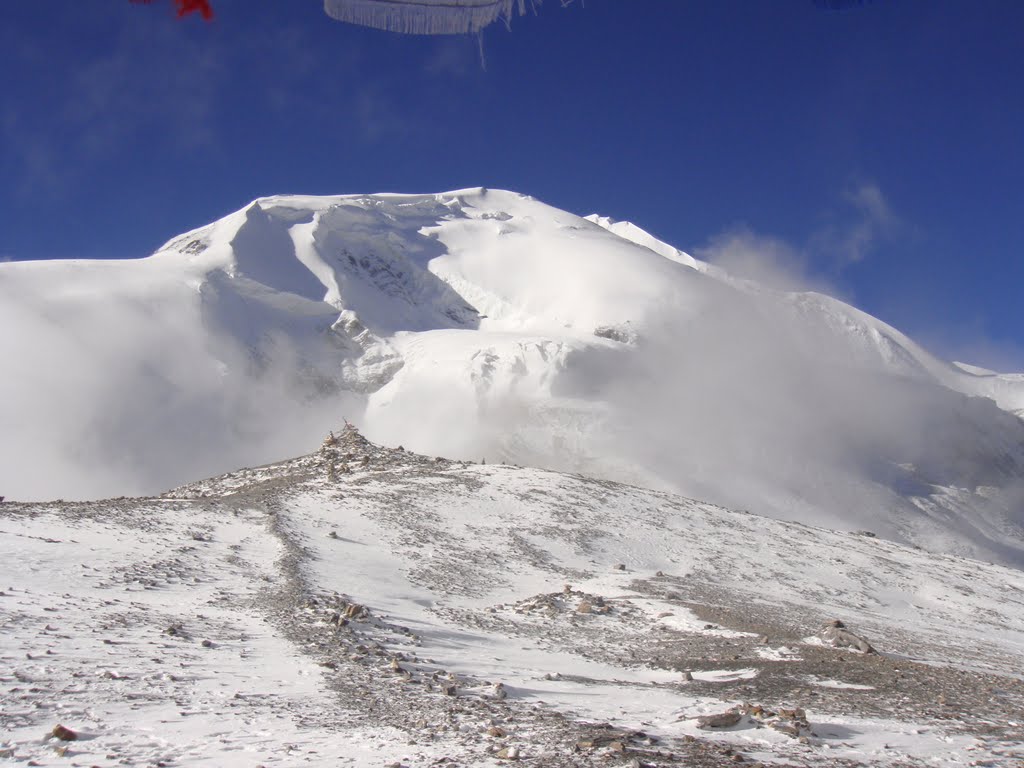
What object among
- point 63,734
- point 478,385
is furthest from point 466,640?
point 478,385

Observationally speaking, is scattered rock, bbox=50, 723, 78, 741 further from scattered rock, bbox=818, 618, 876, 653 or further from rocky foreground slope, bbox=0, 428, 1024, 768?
scattered rock, bbox=818, 618, 876, 653

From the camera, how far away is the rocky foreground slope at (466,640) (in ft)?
28.3

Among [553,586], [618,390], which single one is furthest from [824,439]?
[553,586]

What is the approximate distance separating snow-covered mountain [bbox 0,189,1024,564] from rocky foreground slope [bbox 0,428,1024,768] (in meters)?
68.8

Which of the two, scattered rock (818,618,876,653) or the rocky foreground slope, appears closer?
the rocky foreground slope

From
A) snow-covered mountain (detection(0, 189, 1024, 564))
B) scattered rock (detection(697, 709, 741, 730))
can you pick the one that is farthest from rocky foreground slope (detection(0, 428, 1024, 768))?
snow-covered mountain (detection(0, 189, 1024, 564))

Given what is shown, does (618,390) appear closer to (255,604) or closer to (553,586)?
(553,586)

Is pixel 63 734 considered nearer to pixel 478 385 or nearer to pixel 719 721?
pixel 719 721

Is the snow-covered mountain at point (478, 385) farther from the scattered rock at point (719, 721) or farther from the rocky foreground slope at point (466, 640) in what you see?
the scattered rock at point (719, 721)

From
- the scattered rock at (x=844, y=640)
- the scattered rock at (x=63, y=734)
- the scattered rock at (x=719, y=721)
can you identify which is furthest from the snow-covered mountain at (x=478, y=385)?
the scattered rock at (x=63, y=734)

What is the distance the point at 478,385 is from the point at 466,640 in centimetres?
11271

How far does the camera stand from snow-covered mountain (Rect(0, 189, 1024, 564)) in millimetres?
111875

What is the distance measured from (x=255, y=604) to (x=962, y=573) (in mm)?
30640

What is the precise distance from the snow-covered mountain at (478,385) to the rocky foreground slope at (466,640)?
2709 inches
